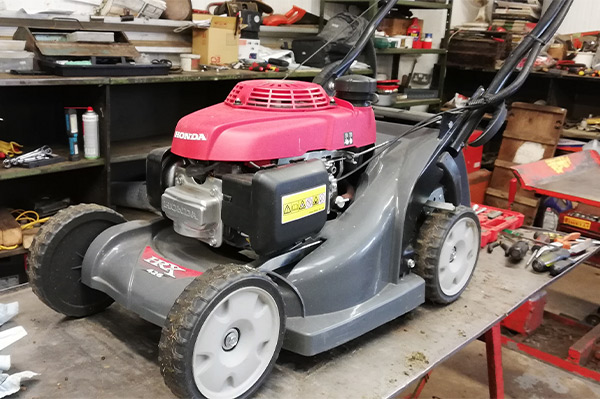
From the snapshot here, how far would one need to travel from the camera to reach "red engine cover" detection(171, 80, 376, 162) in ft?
4.42

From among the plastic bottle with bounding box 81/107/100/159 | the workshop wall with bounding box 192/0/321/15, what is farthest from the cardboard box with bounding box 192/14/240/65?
the plastic bottle with bounding box 81/107/100/159

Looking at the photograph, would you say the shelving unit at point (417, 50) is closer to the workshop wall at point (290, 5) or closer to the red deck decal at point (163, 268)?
the workshop wall at point (290, 5)

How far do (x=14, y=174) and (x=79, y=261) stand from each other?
98 cm

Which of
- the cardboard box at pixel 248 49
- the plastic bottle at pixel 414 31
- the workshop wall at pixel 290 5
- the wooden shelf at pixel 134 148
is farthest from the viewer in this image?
the plastic bottle at pixel 414 31

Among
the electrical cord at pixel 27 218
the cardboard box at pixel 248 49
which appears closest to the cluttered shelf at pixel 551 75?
the cardboard box at pixel 248 49

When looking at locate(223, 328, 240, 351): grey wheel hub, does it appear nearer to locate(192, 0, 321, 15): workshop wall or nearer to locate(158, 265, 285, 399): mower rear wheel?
locate(158, 265, 285, 399): mower rear wheel

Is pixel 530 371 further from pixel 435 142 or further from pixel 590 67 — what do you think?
pixel 590 67

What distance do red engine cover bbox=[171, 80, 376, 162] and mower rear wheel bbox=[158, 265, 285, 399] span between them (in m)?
0.29

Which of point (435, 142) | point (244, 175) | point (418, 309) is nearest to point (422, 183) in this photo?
point (435, 142)

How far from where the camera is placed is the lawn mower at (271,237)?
47.5 inches

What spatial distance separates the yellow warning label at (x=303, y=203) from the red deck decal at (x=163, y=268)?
9.5 inches

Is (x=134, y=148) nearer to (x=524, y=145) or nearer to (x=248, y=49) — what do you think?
(x=248, y=49)

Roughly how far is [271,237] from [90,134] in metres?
1.52

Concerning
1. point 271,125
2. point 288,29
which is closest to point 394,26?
point 288,29
